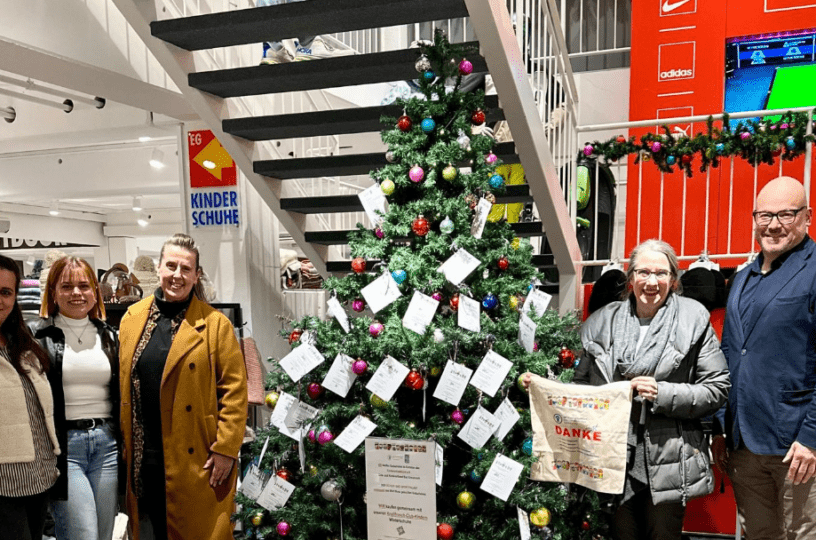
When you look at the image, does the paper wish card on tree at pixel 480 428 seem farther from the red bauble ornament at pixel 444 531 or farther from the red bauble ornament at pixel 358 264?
the red bauble ornament at pixel 358 264

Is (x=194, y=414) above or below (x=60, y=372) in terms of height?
below

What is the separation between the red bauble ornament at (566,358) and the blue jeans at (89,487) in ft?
6.05

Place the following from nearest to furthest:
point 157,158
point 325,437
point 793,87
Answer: point 325,437
point 793,87
point 157,158

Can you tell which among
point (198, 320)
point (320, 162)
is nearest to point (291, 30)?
point (320, 162)

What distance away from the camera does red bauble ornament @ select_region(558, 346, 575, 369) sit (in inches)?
112

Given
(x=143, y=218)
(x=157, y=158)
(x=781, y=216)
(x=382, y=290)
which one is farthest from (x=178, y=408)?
(x=143, y=218)

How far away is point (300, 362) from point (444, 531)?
90 centimetres

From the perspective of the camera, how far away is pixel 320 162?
3809 millimetres

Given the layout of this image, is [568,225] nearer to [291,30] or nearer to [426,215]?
[426,215]

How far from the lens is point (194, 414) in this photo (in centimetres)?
264

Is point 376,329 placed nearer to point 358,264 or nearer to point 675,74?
point 358,264

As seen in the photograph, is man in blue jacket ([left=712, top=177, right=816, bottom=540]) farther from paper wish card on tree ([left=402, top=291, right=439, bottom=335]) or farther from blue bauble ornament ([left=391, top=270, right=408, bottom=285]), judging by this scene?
blue bauble ornament ([left=391, top=270, right=408, bottom=285])

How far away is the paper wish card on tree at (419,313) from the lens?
106 inches

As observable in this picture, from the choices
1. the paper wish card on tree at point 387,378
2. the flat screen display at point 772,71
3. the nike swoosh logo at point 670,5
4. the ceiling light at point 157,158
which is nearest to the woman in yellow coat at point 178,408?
the paper wish card on tree at point 387,378
